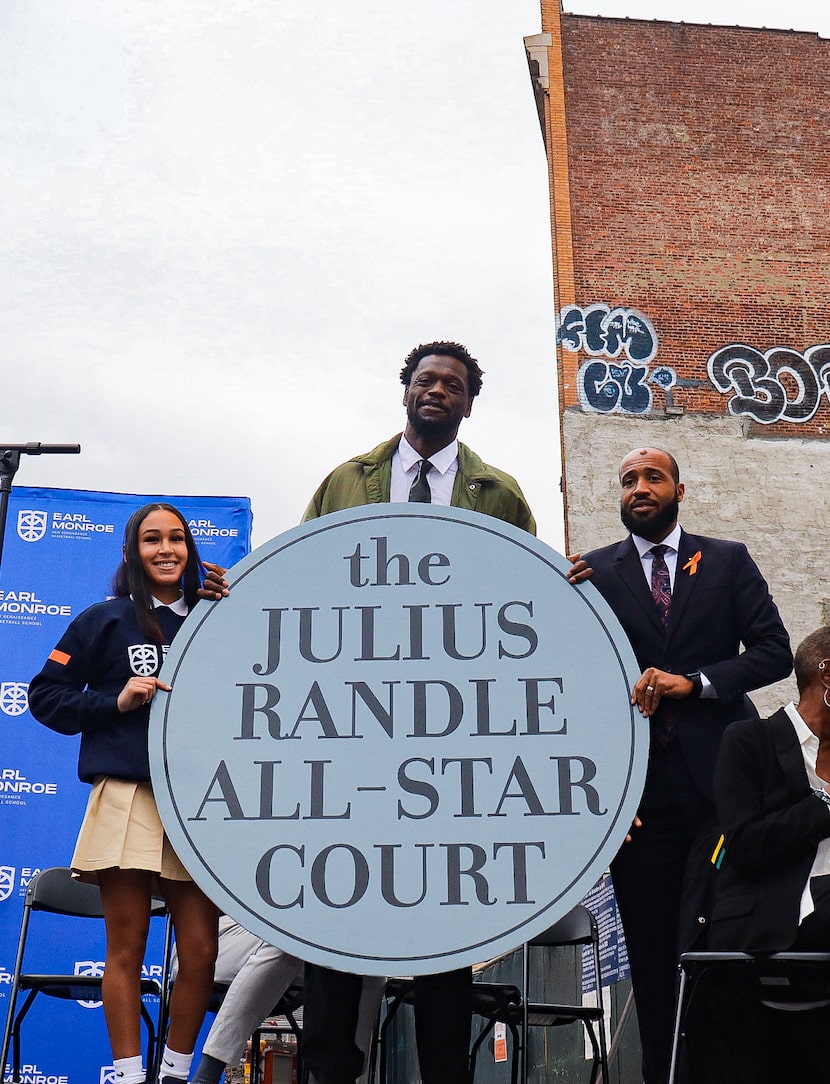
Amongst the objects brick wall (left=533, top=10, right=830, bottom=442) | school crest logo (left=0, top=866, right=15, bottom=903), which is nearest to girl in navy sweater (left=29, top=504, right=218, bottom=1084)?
school crest logo (left=0, top=866, right=15, bottom=903)

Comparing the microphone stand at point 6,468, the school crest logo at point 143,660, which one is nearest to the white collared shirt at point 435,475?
the school crest logo at point 143,660

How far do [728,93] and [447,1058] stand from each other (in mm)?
12823

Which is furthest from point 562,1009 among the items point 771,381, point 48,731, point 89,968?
point 771,381

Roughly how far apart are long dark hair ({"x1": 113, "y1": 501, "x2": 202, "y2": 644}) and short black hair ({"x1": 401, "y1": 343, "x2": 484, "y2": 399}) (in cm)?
91

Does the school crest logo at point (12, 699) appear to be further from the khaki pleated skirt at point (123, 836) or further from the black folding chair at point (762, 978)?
the black folding chair at point (762, 978)

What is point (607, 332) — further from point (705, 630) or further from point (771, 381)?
point (705, 630)

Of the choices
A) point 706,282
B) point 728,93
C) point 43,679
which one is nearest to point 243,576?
point 43,679

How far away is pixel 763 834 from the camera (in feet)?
10.1

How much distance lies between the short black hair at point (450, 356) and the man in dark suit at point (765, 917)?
5.10ft

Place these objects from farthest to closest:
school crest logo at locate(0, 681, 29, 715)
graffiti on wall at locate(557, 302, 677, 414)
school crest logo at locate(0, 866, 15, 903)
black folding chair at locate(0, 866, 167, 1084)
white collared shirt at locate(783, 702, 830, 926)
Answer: graffiti on wall at locate(557, 302, 677, 414) → school crest logo at locate(0, 681, 29, 715) → school crest logo at locate(0, 866, 15, 903) → black folding chair at locate(0, 866, 167, 1084) → white collared shirt at locate(783, 702, 830, 926)

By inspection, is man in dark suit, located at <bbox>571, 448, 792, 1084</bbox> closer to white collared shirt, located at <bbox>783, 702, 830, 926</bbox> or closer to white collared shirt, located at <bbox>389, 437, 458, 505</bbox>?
white collared shirt, located at <bbox>783, 702, 830, 926</bbox>

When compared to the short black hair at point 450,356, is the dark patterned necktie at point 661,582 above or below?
below

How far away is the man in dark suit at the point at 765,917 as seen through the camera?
2988 mm

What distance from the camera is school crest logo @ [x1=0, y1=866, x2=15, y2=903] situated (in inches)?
230
